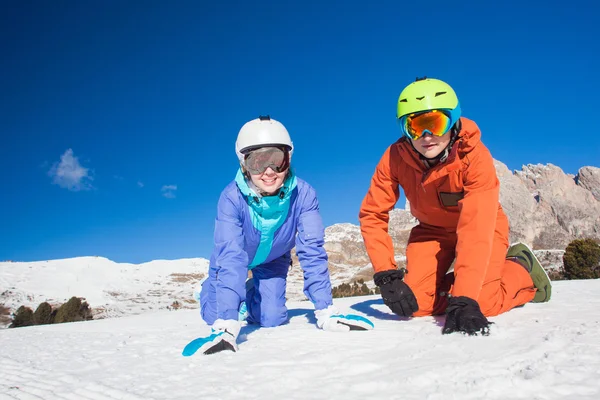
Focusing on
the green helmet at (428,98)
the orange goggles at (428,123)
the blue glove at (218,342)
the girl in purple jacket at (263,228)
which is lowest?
the blue glove at (218,342)

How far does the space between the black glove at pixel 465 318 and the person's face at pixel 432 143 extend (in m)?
1.19

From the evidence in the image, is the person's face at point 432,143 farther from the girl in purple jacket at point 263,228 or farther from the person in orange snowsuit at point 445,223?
the girl in purple jacket at point 263,228

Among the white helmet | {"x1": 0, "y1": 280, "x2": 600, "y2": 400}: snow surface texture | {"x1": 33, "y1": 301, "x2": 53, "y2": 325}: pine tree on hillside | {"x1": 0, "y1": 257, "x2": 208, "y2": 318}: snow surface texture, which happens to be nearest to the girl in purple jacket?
the white helmet

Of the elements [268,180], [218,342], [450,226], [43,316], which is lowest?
[218,342]

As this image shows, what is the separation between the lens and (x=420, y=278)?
13.3 feet

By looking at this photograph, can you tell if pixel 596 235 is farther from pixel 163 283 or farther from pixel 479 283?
pixel 479 283

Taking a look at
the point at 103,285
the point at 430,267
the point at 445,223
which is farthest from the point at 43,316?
the point at 445,223

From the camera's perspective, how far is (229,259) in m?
3.25

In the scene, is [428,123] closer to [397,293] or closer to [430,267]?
[397,293]

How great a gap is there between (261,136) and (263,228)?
92 centimetres

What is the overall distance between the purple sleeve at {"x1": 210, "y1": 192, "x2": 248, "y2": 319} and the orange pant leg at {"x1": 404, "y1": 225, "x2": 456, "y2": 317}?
176cm

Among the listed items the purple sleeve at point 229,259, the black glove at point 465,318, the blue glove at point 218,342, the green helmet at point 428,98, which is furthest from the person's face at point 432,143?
the blue glove at point 218,342

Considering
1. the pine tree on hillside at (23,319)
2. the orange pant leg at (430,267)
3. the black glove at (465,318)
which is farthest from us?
the pine tree on hillside at (23,319)

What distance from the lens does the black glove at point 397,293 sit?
3.50 m
